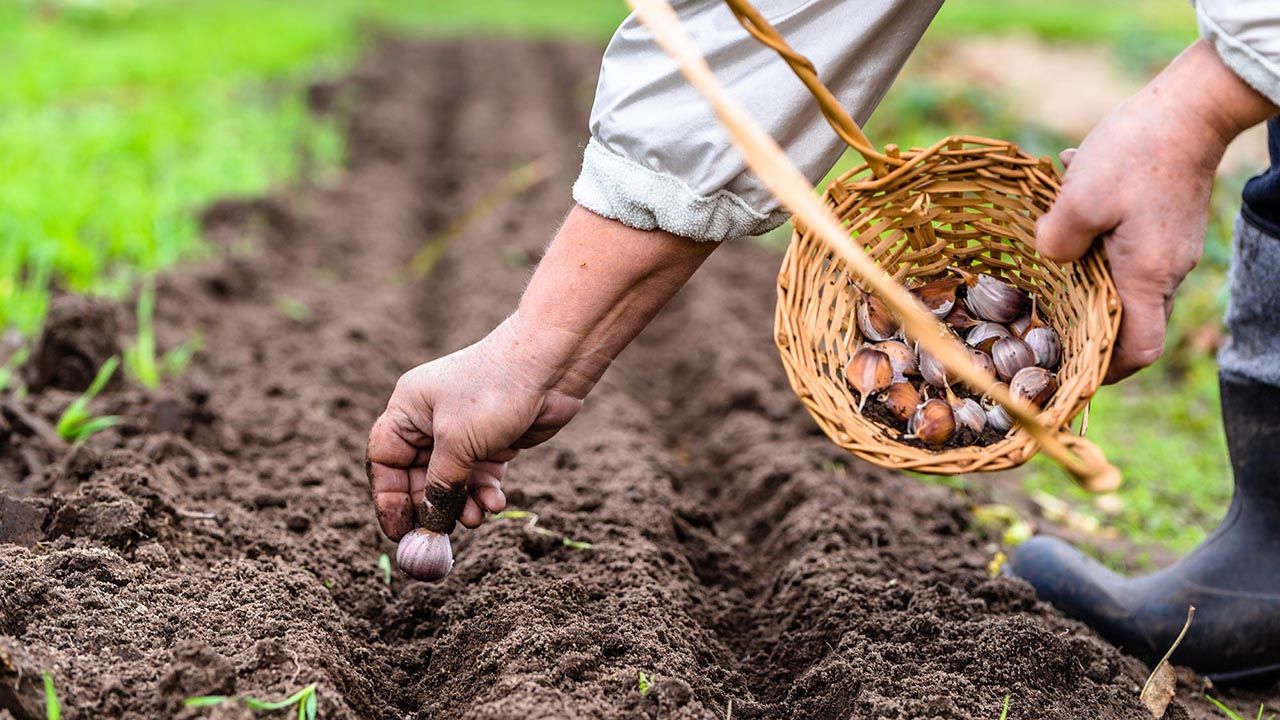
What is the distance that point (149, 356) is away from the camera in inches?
124

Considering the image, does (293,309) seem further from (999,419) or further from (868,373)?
(999,419)

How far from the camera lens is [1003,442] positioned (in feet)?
5.24

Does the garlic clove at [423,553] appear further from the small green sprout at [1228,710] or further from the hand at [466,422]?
the small green sprout at [1228,710]

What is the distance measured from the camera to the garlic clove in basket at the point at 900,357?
5.98ft

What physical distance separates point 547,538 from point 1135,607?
113 centimetres

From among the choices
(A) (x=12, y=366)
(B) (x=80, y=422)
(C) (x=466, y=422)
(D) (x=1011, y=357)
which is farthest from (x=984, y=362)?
(A) (x=12, y=366)

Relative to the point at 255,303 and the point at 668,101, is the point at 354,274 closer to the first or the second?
the point at 255,303

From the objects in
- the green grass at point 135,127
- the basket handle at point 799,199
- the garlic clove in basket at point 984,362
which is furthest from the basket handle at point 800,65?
the green grass at point 135,127

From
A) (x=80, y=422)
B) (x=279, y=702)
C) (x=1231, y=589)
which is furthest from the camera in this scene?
(x=80, y=422)

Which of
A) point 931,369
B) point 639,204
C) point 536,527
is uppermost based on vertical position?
point 639,204

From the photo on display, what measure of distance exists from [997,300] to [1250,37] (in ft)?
1.81

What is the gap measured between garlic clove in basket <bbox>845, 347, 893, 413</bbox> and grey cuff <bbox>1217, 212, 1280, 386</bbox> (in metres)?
0.81

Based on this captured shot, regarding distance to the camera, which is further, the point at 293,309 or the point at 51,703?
the point at 293,309

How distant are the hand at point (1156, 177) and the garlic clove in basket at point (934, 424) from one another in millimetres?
284
